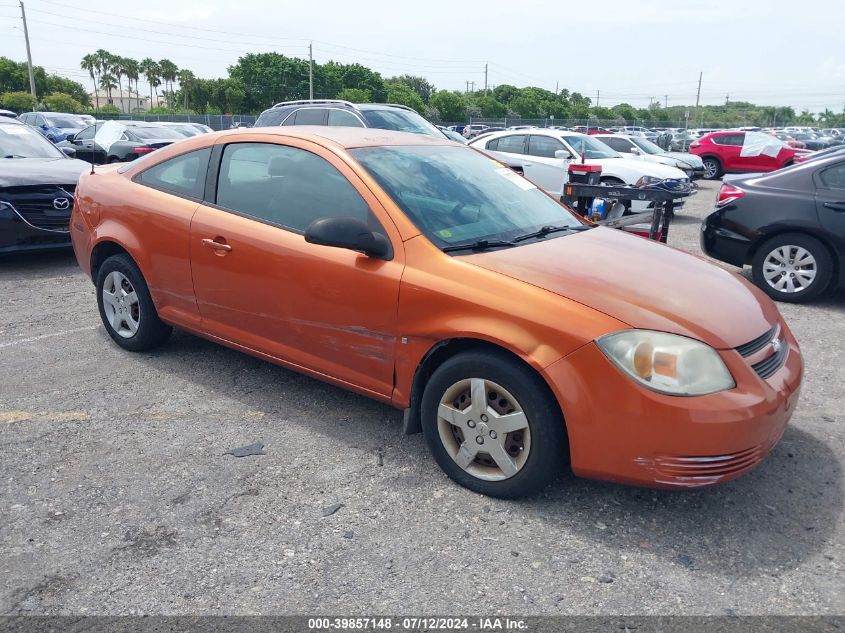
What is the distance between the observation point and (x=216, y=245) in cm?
396

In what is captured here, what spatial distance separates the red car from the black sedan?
15240 millimetres

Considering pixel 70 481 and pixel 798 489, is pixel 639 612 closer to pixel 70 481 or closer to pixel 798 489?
pixel 798 489

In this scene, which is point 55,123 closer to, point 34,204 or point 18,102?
point 34,204

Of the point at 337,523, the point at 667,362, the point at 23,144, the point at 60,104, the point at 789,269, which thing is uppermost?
the point at 60,104

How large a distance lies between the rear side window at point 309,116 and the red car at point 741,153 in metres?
14.0

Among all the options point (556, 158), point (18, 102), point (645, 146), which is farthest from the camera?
point (18, 102)

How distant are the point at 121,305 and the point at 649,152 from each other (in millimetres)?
16052

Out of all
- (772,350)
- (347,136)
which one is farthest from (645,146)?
(772,350)

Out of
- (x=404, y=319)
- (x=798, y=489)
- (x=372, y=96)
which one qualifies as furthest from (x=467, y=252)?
(x=372, y=96)

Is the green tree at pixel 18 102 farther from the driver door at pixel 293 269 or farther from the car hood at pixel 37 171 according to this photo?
the driver door at pixel 293 269

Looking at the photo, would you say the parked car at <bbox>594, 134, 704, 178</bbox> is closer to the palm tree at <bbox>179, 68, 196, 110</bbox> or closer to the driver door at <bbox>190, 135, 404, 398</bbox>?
the driver door at <bbox>190, 135, 404, 398</bbox>

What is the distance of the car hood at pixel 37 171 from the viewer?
23.2 feet

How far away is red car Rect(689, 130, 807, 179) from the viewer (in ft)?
69.2

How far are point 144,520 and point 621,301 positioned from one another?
2226 millimetres
